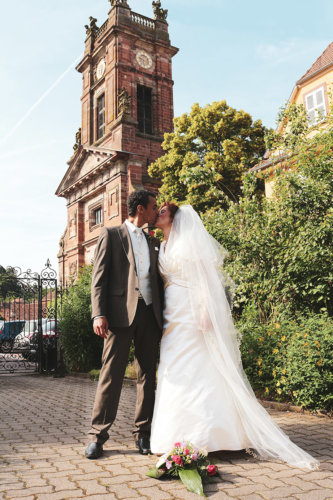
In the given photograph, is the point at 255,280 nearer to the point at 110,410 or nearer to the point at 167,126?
the point at 110,410

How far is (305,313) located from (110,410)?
16.7 ft

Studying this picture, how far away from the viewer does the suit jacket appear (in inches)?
164

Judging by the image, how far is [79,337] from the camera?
12219 mm

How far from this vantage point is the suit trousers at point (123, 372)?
4043 millimetres

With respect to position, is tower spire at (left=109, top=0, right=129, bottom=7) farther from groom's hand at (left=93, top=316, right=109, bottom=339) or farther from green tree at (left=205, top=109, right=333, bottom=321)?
groom's hand at (left=93, top=316, right=109, bottom=339)

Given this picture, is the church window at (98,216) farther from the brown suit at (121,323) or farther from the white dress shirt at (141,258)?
the brown suit at (121,323)

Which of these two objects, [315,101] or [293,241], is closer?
[293,241]

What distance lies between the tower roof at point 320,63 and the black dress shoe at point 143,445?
47.5ft

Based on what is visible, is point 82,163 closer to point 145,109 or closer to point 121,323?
point 145,109

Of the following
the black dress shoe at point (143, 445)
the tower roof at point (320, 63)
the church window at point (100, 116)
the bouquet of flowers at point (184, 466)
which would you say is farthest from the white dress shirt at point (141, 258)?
the church window at point (100, 116)

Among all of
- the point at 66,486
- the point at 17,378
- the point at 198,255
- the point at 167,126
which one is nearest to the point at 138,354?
the point at 198,255

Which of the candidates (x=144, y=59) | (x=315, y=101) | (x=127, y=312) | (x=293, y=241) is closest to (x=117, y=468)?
(x=127, y=312)

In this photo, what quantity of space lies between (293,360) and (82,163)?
25.7 meters

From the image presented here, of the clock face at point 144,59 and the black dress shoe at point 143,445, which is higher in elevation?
the clock face at point 144,59
